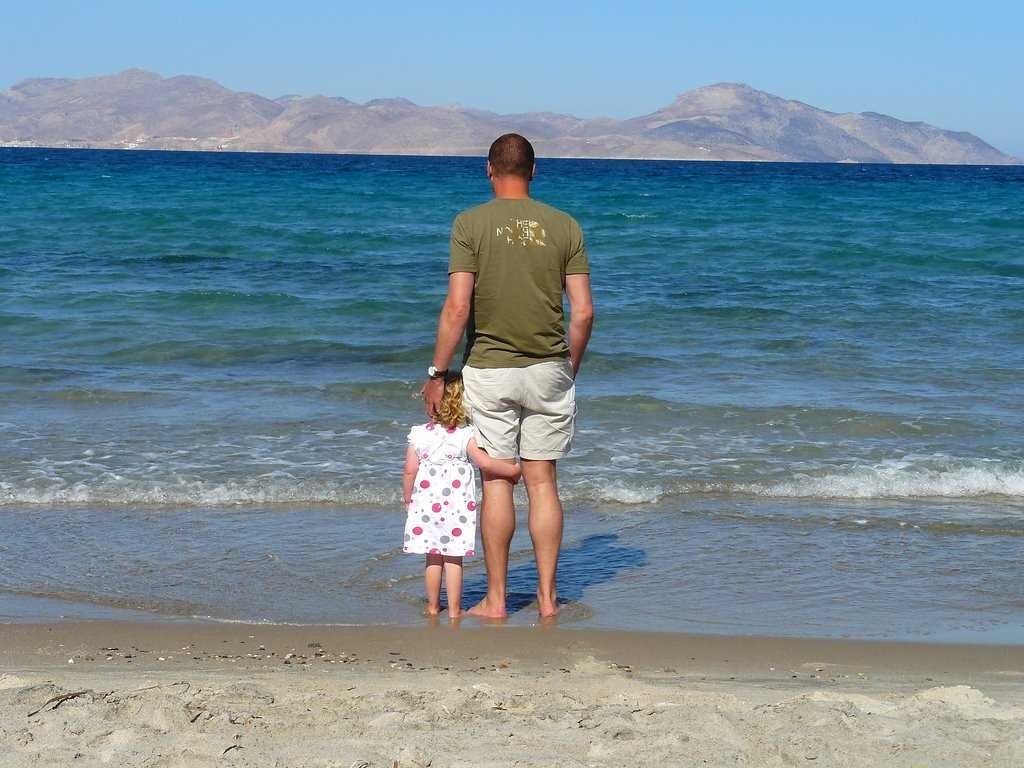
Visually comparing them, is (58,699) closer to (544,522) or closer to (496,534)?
(496,534)

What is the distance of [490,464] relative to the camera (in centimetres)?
455

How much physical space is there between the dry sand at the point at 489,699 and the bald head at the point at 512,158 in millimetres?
1671

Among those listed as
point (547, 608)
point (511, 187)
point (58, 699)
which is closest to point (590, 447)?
point (547, 608)

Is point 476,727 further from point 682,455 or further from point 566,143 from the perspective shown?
point 566,143

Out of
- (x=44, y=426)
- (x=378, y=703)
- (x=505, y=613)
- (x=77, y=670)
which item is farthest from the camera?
(x=44, y=426)

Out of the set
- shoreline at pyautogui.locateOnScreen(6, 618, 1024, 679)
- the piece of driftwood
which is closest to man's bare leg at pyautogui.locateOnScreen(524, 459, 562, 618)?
shoreline at pyautogui.locateOnScreen(6, 618, 1024, 679)

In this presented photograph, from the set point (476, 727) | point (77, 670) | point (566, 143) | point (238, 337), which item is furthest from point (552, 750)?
point (566, 143)

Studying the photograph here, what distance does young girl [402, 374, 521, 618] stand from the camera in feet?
15.4

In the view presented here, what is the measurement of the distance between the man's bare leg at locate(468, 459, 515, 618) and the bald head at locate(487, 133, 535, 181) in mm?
1123

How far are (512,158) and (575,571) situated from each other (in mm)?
1928

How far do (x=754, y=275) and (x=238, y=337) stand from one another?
27.9 feet

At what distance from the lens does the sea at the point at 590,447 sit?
16.4 feet

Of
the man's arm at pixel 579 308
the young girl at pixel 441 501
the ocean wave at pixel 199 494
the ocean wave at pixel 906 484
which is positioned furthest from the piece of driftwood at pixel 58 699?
the ocean wave at pixel 906 484

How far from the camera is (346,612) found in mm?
4730
